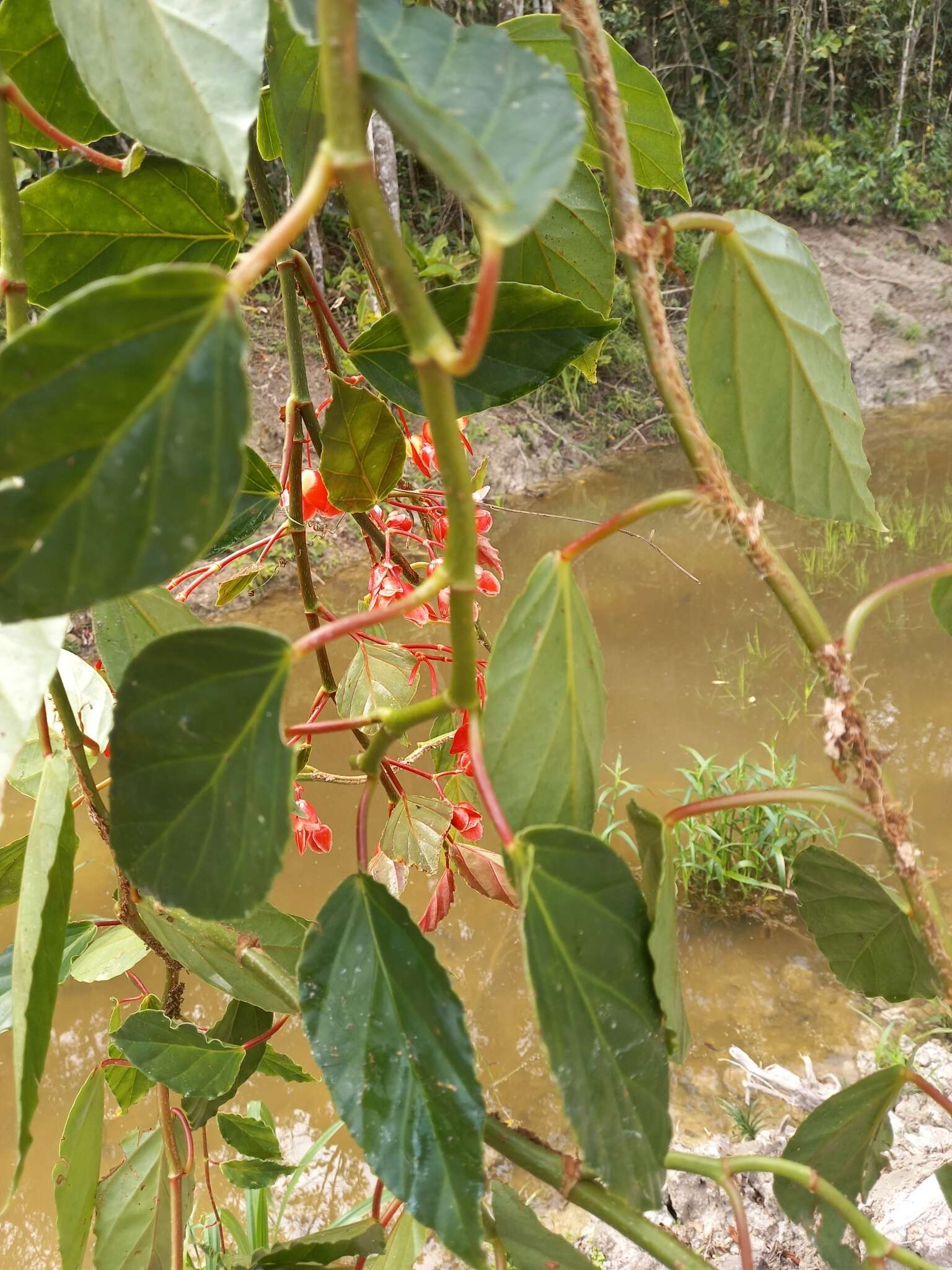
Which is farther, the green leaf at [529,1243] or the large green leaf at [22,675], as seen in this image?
the green leaf at [529,1243]

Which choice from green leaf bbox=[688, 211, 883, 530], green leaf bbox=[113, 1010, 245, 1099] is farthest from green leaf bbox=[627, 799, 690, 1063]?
green leaf bbox=[113, 1010, 245, 1099]

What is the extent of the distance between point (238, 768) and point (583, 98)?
0.30 metres

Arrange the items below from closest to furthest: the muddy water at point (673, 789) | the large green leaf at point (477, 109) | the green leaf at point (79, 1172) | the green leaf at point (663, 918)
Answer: the large green leaf at point (477, 109)
the green leaf at point (663, 918)
the green leaf at point (79, 1172)
the muddy water at point (673, 789)

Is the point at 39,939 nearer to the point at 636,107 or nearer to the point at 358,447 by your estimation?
the point at 358,447

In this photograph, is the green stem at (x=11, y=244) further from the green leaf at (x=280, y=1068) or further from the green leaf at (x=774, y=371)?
the green leaf at (x=280, y=1068)

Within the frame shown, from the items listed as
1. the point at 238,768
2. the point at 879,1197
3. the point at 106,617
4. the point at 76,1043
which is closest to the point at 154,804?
the point at 238,768

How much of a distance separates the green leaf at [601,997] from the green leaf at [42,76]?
0.30 metres

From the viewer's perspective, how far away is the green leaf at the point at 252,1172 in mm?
592

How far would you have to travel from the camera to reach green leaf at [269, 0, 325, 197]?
0.33 m

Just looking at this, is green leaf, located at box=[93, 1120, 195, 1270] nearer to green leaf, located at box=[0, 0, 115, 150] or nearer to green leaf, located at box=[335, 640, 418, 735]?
green leaf, located at box=[335, 640, 418, 735]

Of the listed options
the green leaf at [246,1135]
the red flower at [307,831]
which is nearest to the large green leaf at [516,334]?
the red flower at [307,831]

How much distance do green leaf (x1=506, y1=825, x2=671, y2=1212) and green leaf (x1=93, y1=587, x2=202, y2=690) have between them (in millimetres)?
160

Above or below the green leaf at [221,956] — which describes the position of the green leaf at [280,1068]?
below

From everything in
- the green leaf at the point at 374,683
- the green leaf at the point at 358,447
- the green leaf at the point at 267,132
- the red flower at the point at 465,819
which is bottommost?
the red flower at the point at 465,819
